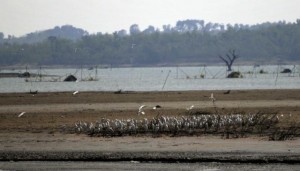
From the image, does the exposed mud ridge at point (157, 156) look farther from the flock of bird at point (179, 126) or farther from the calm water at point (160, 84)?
the calm water at point (160, 84)

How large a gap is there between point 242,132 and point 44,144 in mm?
6096

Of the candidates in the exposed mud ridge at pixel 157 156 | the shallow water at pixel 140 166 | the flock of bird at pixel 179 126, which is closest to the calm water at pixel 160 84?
the flock of bird at pixel 179 126

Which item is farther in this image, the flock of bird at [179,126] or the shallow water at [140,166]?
the flock of bird at [179,126]

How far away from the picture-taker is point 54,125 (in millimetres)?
26578

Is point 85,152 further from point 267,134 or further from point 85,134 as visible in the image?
point 267,134

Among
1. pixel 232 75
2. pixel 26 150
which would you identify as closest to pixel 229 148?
pixel 26 150

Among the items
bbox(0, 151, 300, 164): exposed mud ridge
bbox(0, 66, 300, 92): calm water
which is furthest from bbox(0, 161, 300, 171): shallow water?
bbox(0, 66, 300, 92): calm water

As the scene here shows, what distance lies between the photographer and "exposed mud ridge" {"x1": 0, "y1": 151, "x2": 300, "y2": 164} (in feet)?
50.5

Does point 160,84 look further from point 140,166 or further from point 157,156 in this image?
point 140,166

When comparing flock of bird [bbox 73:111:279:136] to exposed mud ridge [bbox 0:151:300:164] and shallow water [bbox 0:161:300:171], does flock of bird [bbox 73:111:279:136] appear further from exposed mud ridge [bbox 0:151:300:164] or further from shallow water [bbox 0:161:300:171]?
shallow water [bbox 0:161:300:171]

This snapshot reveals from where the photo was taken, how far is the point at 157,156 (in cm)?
1617

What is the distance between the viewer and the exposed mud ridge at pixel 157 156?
15.4m

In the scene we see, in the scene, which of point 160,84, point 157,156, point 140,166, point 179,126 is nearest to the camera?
point 140,166

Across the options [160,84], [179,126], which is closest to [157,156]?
[179,126]
